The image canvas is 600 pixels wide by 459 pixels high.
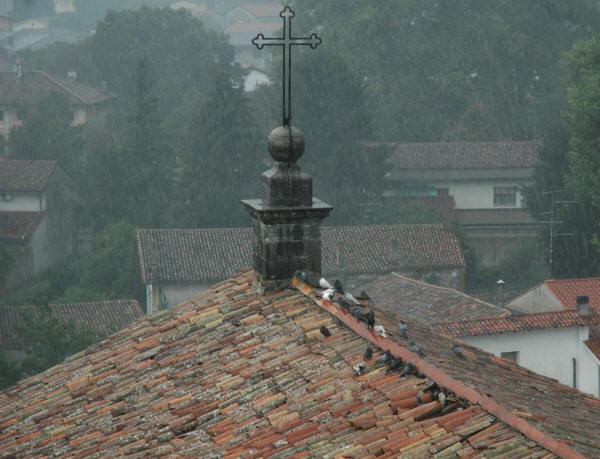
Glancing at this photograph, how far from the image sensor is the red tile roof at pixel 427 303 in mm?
27938

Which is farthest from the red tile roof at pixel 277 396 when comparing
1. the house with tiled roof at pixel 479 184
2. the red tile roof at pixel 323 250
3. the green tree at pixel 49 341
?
the house with tiled roof at pixel 479 184

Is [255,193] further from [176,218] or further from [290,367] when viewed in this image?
[290,367]

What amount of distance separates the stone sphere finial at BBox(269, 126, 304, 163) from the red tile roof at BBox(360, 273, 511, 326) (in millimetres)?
17679

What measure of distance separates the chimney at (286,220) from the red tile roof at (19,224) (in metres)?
37.9

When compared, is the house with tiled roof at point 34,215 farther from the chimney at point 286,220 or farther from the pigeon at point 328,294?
the pigeon at point 328,294

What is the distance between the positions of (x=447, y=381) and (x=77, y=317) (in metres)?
27.7

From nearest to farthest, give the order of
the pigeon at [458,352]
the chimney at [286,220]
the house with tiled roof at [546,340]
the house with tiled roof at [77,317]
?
the pigeon at [458,352], the chimney at [286,220], the house with tiled roof at [546,340], the house with tiled roof at [77,317]

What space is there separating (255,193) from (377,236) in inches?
419

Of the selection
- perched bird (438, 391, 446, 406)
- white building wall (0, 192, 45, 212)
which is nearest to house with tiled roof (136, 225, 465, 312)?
white building wall (0, 192, 45, 212)

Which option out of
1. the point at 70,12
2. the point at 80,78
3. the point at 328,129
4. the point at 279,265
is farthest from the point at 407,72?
the point at 70,12

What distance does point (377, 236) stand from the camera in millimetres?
40281

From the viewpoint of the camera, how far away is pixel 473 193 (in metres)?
51.4

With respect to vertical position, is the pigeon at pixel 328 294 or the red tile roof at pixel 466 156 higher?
the red tile roof at pixel 466 156

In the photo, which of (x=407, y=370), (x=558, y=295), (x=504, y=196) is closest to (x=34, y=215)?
(x=504, y=196)
